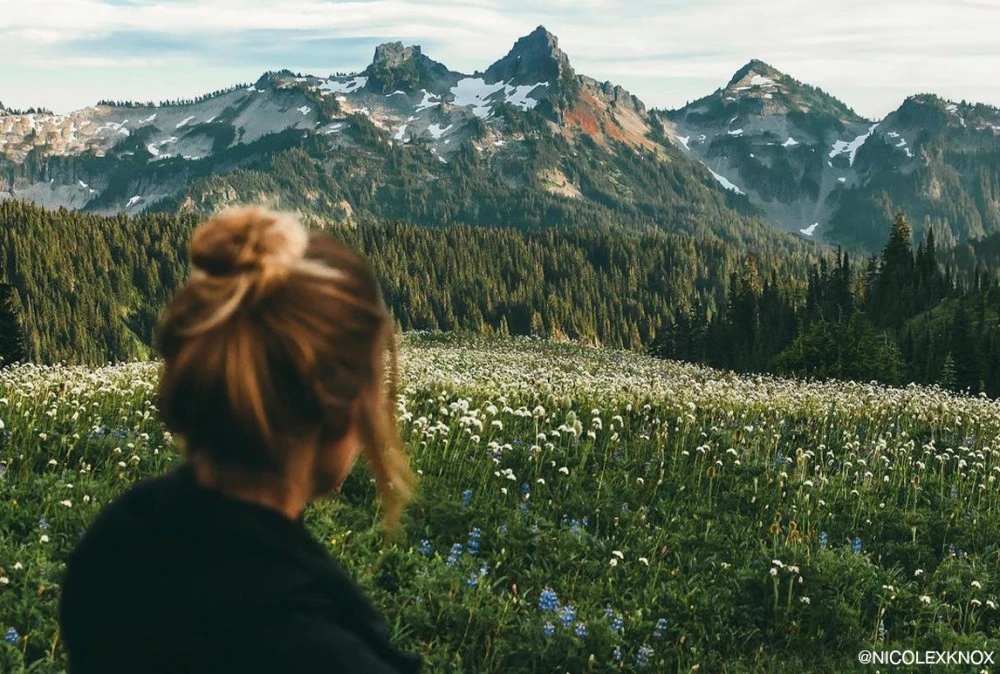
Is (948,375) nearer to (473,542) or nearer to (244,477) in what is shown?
(473,542)

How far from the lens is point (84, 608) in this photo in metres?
2.08

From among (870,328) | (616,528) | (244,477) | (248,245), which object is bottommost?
(870,328)

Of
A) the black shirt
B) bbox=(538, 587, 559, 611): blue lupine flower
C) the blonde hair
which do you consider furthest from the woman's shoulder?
bbox=(538, 587, 559, 611): blue lupine flower

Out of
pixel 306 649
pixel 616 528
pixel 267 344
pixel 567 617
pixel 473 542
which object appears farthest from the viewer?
pixel 616 528

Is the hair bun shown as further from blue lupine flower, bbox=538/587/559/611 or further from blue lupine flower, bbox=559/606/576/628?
blue lupine flower, bbox=538/587/559/611

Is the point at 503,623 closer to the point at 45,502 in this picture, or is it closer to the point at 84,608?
the point at 45,502

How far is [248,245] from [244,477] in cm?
51

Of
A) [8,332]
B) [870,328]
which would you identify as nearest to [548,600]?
[870,328]

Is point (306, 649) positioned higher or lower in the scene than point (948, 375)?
higher

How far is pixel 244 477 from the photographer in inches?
83.2

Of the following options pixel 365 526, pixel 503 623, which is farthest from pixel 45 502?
pixel 503 623

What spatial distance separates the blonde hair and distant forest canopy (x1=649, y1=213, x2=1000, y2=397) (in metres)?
55.5

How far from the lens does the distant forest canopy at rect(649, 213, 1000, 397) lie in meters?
62.2

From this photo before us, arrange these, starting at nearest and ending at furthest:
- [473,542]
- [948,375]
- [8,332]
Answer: [473,542] → [948,375] → [8,332]
